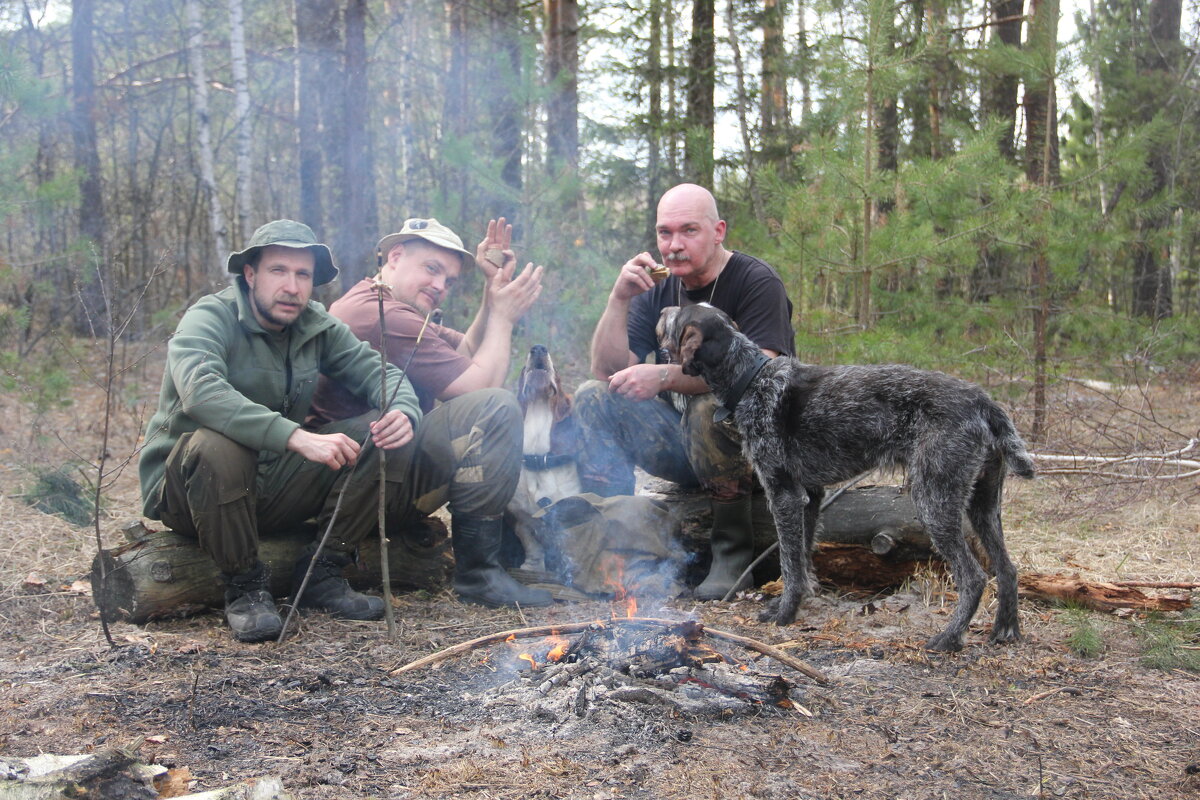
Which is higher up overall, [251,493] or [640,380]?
[640,380]

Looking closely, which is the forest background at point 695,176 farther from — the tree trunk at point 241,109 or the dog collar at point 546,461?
the dog collar at point 546,461

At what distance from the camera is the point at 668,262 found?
5.13m

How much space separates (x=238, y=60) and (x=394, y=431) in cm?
829

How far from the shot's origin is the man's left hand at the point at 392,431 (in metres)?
4.14

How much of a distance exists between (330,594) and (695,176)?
884cm

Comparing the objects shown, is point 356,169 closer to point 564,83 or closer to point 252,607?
point 564,83

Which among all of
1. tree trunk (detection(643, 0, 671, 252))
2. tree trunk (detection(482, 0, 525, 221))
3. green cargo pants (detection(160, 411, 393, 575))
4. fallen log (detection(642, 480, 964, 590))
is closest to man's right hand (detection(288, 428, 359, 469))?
green cargo pants (detection(160, 411, 393, 575))

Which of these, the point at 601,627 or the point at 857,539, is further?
the point at 857,539

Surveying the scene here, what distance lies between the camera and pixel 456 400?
480cm

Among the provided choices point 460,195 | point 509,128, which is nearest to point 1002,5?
point 509,128

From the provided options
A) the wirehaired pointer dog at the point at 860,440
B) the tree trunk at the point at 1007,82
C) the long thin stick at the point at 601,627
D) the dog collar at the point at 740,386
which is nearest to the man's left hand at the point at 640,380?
the wirehaired pointer dog at the point at 860,440

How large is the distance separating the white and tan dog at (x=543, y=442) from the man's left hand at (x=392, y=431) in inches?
48.7

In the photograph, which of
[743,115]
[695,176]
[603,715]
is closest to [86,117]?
[695,176]

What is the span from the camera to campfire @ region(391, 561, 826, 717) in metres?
3.21
